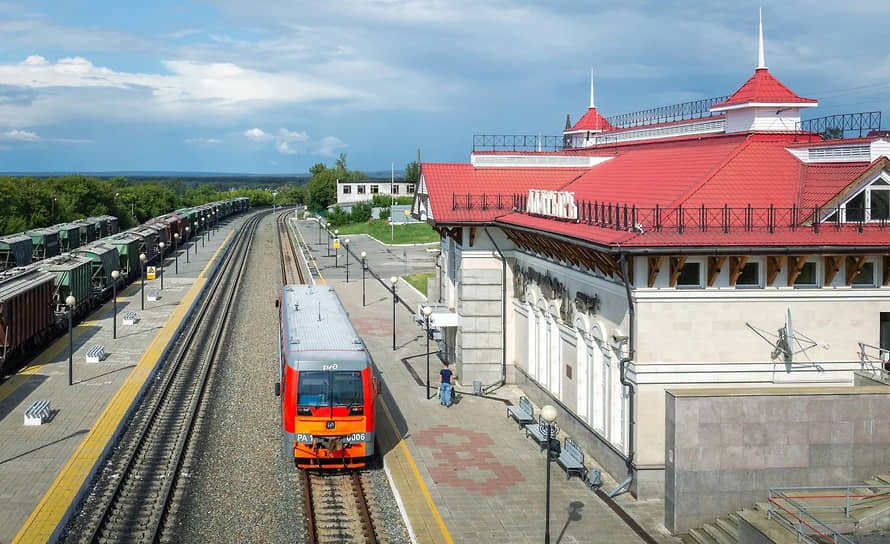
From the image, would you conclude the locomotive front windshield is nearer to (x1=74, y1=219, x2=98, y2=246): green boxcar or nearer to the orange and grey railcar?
the orange and grey railcar

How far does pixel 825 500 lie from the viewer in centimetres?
1606

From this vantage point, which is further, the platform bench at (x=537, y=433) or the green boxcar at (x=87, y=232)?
the green boxcar at (x=87, y=232)

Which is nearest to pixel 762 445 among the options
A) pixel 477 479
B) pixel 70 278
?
pixel 477 479

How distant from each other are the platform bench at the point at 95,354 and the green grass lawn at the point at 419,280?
79.3ft

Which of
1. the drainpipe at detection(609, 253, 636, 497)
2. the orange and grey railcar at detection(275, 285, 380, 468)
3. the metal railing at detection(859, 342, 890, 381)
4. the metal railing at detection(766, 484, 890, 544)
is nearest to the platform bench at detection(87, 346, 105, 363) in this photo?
the orange and grey railcar at detection(275, 285, 380, 468)

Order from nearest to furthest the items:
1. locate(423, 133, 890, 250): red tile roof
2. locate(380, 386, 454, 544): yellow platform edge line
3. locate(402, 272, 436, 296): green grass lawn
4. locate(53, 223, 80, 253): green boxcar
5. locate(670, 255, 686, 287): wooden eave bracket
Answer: locate(380, 386, 454, 544): yellow platform edge line
locate(670, 255, 686, 287): wooden eave bracket
locate(423, 133, 890, 250): red tile roof
locate(402, 272, 436, 296): green grass lawn
locate(53, 223, 80, 253): green boxcar

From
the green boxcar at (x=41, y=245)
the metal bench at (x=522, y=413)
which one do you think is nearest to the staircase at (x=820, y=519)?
the metal bench at (x=522, y=413)

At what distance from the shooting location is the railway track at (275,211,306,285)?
62.6 meters

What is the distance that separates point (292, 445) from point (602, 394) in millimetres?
7852

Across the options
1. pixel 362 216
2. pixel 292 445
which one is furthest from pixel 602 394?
pixel 362 216

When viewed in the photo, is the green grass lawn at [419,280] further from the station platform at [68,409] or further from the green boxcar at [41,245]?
the green boxcar at [41,245]

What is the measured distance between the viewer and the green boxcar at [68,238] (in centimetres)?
6512

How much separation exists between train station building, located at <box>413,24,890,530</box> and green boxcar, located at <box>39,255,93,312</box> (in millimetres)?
23900

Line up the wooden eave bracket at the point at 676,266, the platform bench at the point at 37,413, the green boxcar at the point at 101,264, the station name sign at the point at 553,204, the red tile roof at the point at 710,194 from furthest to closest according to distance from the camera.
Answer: the green boxcar at the point at 101,264, the platform bench at the point at 37,413, the station name sign at the point at 553,204, the red tile roof at the point at 710,194, the wooden eave bracket at the point at 676,266
